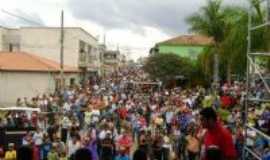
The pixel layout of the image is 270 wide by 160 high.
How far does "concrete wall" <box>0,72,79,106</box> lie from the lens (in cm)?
4291

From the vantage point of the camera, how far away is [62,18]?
40625 millimetres

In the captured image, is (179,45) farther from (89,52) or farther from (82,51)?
(82,51)

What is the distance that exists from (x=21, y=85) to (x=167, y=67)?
16.6m

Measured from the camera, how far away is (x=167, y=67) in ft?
182

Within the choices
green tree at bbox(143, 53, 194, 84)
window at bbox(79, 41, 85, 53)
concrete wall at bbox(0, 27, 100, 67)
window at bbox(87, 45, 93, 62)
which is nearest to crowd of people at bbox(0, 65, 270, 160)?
green tree at bbox(143, 53, 194, 84)

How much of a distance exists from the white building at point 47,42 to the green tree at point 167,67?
11228mm

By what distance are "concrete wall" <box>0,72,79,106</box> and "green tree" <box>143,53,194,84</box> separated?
14515 mm

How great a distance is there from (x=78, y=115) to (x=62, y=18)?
15.8 metres

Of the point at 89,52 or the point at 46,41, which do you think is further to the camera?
the point at 89,52

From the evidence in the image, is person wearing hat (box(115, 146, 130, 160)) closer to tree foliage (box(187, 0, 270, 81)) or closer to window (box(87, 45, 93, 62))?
tree foliage (box(187, 0, 270, 81))

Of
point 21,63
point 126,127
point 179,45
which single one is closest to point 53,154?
point 126,127

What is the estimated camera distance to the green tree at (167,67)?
5453cm

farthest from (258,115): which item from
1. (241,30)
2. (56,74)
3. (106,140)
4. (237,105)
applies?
(56,74)

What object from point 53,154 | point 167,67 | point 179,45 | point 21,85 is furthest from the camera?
point 179,45
